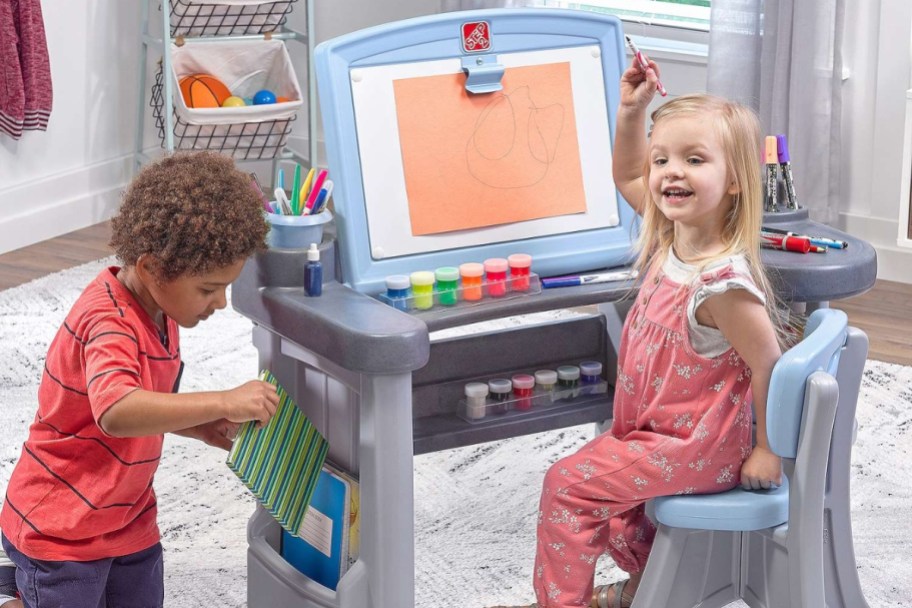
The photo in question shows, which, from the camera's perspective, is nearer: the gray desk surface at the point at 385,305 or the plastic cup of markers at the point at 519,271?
the gray desk surface at the point at 385,305

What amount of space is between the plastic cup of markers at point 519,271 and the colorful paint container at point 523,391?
0.20 metres

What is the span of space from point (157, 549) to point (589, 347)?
708 mm

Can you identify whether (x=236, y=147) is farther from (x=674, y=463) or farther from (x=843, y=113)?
(x=674, y=463)

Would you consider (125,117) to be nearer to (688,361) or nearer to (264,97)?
(264,97)

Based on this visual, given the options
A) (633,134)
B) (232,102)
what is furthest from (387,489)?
(232,102)

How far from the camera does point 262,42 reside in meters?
3.81

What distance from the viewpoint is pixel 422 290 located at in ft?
5.37

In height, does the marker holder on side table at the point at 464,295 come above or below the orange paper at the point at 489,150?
below

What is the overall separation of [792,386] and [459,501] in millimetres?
962

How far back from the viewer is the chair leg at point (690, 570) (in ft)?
4.97

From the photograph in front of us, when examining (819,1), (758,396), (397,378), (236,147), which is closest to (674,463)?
(758,396)

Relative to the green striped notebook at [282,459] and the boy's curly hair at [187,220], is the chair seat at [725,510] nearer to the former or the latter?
the green striped notebook at [282,459]

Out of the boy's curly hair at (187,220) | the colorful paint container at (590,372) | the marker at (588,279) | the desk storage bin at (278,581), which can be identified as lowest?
the desk storage bin at (278,581)

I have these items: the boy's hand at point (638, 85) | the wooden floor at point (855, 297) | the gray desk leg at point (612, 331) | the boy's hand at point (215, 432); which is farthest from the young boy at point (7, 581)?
the wooden floor at point (855, 297)
